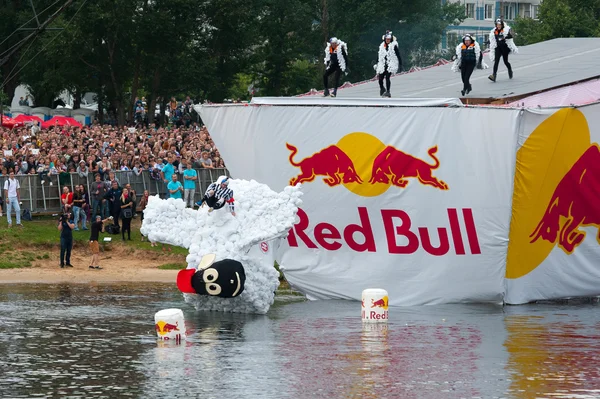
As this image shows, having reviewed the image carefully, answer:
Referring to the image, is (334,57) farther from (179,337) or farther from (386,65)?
(179,337)

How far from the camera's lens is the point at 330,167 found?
91.6ft

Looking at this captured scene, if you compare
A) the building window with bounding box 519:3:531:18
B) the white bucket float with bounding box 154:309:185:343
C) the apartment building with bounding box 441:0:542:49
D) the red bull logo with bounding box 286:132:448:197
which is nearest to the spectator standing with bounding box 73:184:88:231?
the red bull logo with bounding box 286:132:448:197

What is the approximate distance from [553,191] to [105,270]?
12672 millimetres

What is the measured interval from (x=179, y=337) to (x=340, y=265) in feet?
23.5

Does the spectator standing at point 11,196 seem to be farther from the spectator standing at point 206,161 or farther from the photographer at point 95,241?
the spectator standing at point 206,161

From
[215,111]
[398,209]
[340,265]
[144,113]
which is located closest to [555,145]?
[398,209]

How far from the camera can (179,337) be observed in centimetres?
2188

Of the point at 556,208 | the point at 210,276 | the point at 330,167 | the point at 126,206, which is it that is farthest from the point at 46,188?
the point at 556,208

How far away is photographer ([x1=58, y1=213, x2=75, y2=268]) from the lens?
32.9 meters

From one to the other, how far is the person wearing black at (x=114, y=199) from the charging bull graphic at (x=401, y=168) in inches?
429

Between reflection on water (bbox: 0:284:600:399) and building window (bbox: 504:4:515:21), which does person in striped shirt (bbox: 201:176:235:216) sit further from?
building window (bbox: 504:4:515:21)

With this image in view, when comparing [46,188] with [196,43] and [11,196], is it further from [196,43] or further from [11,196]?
[196,43]

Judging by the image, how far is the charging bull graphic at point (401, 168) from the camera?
27.6 metres

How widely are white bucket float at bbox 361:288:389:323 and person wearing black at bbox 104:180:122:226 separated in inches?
513
